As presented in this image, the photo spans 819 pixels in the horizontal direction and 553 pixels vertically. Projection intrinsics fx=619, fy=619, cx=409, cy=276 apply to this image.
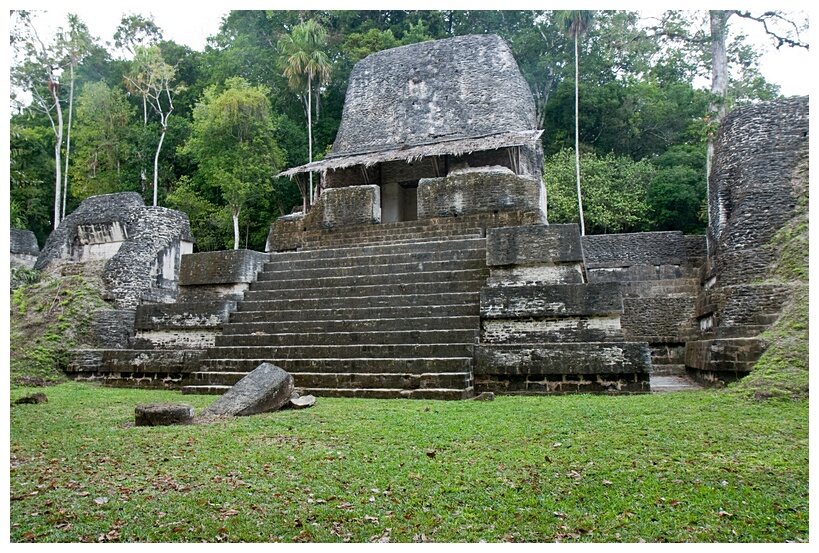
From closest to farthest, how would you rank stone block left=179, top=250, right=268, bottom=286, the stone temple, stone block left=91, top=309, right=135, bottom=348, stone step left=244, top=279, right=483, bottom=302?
the stone temple
stone step left=244, top=279, right=483, bottom=302
stone block left=179, top=250, right=268, bottom=286
stone block left=91, top=309, right=135, bottom=348

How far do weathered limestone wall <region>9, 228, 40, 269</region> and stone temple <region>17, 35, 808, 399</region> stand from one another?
4.90 metres

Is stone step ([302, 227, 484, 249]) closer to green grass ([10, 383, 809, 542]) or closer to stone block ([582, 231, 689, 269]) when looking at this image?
green grass ([10, 383, 809, 542])

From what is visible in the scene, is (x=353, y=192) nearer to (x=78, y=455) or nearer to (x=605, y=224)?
(x=78, y=455)

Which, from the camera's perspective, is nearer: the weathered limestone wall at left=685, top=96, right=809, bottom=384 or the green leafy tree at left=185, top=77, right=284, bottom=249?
the weathered limestone wall at left=685, top=96, right=809, bottom=384

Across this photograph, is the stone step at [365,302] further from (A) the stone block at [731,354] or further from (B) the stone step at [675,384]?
(A) the stone block at [731,354]

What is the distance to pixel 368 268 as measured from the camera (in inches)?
385

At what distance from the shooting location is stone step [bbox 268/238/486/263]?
990 cm

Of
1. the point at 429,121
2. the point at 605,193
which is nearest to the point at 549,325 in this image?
the point at 429,121

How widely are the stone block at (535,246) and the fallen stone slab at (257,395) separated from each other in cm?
345

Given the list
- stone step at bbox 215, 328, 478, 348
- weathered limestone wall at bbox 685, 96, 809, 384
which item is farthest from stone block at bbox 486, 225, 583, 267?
weathered limestone wall at bbox 685, 96, 809, 384

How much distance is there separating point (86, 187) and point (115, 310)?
1901 centimetres

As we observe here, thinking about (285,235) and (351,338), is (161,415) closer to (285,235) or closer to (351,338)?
(351,338)

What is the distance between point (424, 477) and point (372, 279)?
5.84 m

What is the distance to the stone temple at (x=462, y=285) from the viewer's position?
7.54m
